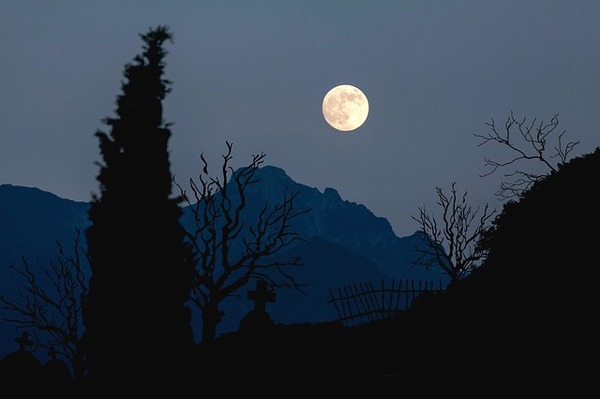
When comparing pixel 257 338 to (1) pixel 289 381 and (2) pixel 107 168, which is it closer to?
(1) pixel 289 381

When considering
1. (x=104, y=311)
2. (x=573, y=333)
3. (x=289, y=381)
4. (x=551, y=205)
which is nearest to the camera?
(x=573, y=333)

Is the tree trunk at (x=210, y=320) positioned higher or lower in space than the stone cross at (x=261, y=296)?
lower

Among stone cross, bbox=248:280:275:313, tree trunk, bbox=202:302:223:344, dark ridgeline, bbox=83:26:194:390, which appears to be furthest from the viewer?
tree trunk, bbox=202:302:223:344

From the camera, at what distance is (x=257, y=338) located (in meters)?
13.8

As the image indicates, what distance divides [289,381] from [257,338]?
3.15 meters

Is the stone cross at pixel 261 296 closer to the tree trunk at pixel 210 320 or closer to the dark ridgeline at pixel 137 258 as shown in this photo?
the dark ridgeline at pixel 137 258

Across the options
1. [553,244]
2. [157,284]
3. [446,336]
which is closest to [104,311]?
[157,284]

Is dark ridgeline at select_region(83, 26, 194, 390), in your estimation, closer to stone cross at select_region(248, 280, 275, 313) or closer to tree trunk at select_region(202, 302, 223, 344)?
stone cross at select_region(248, 280, 275, 313)

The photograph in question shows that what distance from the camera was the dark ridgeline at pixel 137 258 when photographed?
507 inches

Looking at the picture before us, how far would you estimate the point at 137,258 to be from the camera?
1343cm

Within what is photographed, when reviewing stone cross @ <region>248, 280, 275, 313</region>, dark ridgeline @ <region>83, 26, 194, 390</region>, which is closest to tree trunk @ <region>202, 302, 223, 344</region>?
stone cross @ <region>248, 280, 275, 313</region>

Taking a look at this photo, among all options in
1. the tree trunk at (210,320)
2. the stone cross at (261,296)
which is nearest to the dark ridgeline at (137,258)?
the stone cross at (261,296)

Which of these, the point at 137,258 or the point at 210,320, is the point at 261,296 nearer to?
the point at 137,258

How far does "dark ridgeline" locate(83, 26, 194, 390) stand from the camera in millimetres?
12867
